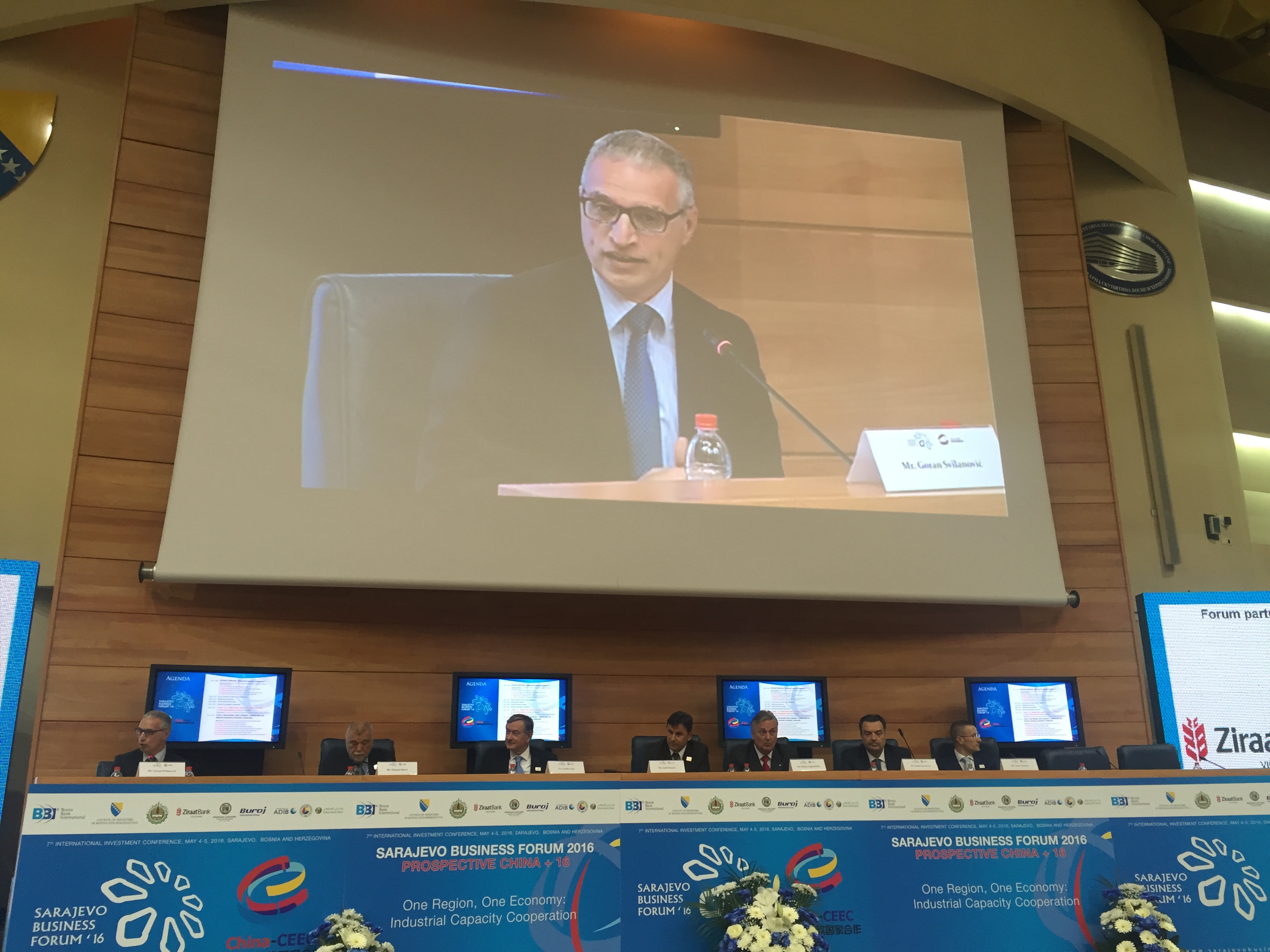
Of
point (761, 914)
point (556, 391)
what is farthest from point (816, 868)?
point (556, 391)

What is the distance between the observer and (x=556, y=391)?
4.14 metres

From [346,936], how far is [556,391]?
2.40m

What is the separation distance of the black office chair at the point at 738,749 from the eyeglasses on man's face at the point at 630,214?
86.4 inches

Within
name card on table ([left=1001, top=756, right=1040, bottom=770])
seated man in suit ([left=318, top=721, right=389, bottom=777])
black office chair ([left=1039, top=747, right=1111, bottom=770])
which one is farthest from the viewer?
black office chair ([left=1039, top=747, right=1111, bottom=770])

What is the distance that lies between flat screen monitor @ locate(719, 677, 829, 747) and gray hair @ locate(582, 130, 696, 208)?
6.99 feet

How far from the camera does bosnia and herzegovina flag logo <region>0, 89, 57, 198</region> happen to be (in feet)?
14.8

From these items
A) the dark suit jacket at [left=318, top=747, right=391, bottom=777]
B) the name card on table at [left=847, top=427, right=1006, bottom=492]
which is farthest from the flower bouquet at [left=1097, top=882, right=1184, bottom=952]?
the dark suit jacket at [left=318, top=747, right=391, bottom=777]

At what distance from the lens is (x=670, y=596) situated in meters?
4.31

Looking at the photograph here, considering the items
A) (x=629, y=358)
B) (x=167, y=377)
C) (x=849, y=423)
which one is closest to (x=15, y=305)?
(x=167, y=377)

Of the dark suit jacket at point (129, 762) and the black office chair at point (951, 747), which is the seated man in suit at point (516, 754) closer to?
the dark suit jacket at point (129, 762)

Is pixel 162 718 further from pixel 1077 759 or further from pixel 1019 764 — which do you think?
pixel 1077 759

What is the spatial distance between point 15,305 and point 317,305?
1542 millimetres

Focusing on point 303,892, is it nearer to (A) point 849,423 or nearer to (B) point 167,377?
(B) point 167,377

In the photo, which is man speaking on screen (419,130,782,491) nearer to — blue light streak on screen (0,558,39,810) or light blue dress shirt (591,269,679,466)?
light blue dress shirt (591,269,679,466)
